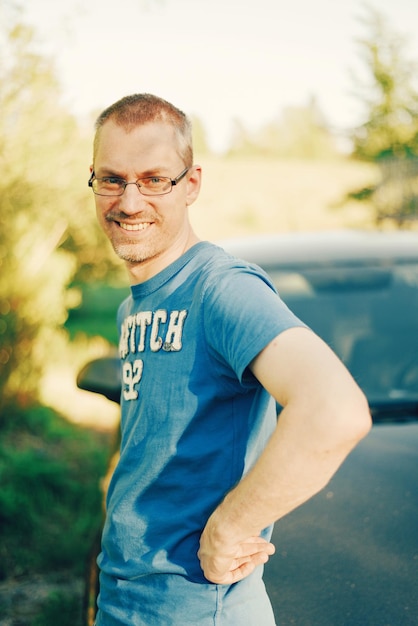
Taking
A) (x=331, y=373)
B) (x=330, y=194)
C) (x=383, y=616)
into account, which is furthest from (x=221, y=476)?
(x=330, y=194)

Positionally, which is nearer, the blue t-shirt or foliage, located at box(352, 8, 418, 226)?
the blue t-shirt

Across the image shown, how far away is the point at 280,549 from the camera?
5.29ft

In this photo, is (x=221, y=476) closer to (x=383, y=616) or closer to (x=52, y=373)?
(x=383, y=616)

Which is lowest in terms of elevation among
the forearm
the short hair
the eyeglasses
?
the forearm

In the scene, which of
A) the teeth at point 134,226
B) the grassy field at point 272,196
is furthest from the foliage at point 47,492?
the grassy field at point 272,196

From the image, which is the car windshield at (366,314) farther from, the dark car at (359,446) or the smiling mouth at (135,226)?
the smiling mouth at (135,226)

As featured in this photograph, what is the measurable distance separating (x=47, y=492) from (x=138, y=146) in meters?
3.12

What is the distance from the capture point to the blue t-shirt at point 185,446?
1149 mm

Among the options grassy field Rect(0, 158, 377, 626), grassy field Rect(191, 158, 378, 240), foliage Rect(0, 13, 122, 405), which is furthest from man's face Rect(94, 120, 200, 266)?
grassy field Rect(191, 158, 378, 240)

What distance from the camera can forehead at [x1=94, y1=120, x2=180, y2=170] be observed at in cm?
134

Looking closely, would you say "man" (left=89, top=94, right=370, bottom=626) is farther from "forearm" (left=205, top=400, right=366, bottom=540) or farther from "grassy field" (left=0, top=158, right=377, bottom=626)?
"grassy field" (left=0, top=158, right=377, bottom=626)

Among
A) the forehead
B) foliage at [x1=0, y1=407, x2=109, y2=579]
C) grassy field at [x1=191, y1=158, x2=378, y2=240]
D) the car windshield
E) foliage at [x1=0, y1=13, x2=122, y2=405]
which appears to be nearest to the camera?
the forehead

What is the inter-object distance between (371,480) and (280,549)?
0.39m

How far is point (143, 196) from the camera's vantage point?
4.48 ft
